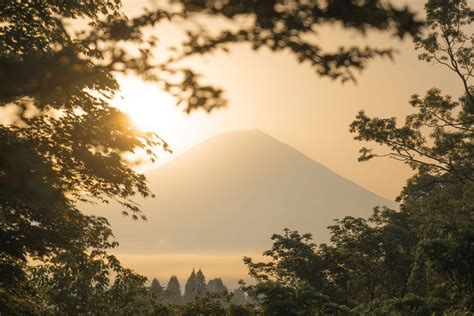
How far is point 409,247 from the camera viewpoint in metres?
25.8

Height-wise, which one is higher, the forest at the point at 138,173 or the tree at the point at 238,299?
the forest at the point at 138,173

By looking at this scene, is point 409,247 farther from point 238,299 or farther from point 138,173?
point 238,299

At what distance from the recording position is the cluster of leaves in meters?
13.2

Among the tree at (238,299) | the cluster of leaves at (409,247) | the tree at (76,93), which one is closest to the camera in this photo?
the tree at (76,93)

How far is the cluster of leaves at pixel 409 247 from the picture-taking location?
13.2m

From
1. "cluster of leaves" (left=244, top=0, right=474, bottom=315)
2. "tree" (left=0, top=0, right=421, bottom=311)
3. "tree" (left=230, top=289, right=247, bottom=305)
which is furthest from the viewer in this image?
"tree" (left=230, top=289, right=247, bottom=305)

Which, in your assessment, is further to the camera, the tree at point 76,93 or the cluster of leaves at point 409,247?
the cluster of leaves at point 409,247

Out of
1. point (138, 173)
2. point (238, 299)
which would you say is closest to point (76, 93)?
point (138, 173)

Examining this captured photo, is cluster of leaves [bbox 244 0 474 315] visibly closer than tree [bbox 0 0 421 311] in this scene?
No

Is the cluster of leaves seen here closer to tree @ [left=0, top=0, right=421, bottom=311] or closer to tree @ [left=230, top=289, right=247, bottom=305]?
tree @ [left=0, top=0, right=421, bottom=311]

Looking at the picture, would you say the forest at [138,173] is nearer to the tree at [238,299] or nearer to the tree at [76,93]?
the tree at [76,93]

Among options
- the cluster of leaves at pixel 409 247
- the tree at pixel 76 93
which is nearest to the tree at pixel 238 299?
the cluster of leaves at pixel 409 247

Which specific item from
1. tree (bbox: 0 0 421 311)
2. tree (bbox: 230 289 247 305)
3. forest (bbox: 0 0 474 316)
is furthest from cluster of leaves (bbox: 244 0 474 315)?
tree (bbox: 230 289 247 305)

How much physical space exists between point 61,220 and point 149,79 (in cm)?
665
